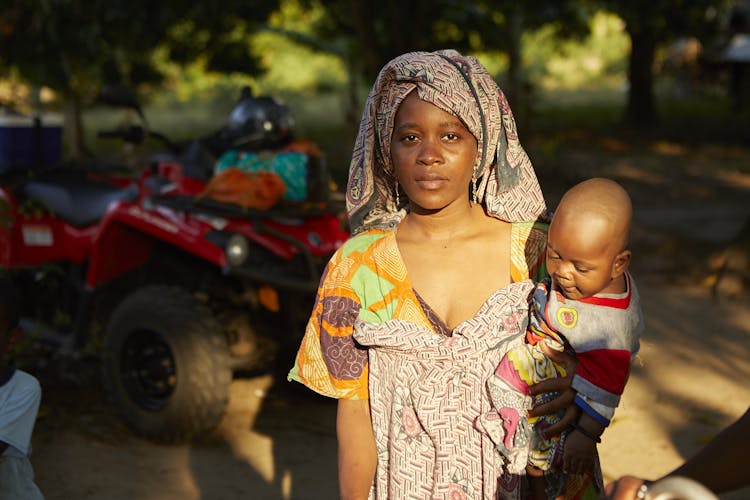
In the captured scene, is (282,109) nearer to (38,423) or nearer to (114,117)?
(38,423)

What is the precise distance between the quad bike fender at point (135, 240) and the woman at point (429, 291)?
2.12 metres

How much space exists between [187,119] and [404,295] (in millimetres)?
24350

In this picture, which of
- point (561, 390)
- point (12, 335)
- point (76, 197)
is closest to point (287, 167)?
point (76, 197)

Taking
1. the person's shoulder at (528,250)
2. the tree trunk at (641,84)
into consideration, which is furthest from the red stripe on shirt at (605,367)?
the tree trunk at (641,84)

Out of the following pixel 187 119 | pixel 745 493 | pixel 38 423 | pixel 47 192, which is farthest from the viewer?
pixel 187 119

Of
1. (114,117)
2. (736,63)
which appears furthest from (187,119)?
(736,63)

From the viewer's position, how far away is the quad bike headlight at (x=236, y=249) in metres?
4.18

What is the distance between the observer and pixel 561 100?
31.0 m

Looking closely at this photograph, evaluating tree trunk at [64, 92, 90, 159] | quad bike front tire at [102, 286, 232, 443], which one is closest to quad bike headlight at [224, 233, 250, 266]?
quad bike front tire at [102, 286, 232, 443]

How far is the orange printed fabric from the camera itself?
6.91ft

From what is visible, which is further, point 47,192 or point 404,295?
point 47,192

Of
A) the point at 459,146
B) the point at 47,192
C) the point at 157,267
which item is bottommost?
the point at 157,267

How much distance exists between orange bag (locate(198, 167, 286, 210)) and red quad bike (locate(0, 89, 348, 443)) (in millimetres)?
49

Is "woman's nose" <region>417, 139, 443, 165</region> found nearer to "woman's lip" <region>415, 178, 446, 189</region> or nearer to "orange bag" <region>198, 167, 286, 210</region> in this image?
"woman's lip" <region>415, 178, 446, 189</region>
